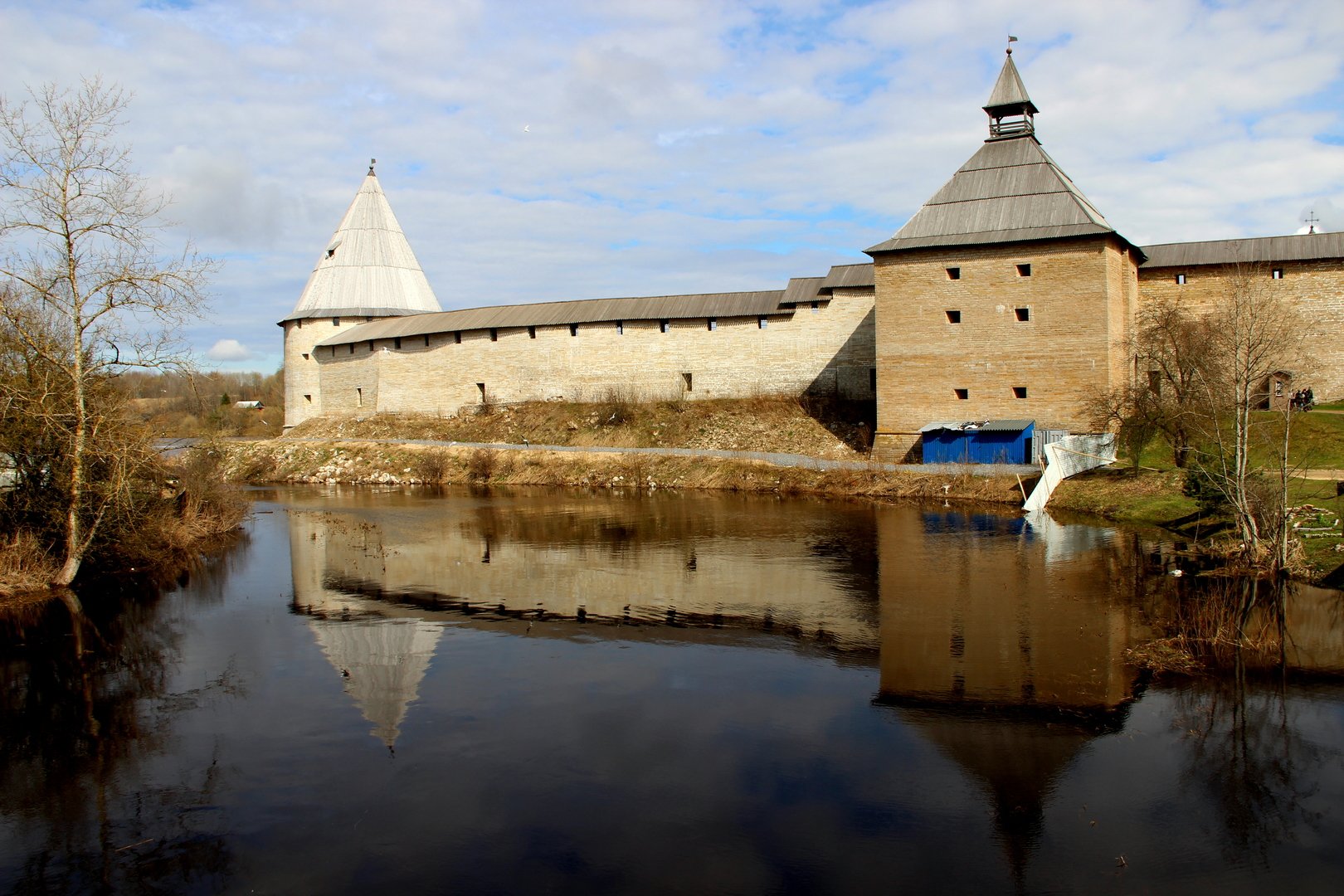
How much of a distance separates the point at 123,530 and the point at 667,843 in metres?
10.1

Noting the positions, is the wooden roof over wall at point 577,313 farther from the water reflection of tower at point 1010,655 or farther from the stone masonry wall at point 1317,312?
the water reflection of tower at point 1010,655

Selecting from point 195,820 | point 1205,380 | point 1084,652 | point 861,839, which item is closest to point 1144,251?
point 1205,380

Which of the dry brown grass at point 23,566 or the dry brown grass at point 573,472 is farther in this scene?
the dry brown grass at point 573,472

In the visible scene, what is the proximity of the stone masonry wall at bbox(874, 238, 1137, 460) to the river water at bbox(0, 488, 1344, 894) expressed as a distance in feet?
26.8

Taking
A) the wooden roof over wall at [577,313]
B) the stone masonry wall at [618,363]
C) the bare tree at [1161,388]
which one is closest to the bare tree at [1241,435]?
the bare tree at [1161,388]

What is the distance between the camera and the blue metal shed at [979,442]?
60.7 feet

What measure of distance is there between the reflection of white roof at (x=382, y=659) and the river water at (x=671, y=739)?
1.6 inches

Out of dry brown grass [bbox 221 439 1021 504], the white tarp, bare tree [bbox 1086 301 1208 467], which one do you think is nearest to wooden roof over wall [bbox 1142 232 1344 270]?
bare tree [bbox 1086 301 1208 467]

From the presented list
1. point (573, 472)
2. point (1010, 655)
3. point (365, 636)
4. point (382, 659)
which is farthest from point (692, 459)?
point (1010, 655)

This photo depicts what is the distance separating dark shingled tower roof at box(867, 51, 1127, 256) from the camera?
1927 centimetres

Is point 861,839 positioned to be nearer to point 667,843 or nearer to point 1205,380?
point 667,843

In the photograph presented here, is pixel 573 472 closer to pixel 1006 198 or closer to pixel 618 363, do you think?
pixel 618 363

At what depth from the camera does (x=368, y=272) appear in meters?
32.2

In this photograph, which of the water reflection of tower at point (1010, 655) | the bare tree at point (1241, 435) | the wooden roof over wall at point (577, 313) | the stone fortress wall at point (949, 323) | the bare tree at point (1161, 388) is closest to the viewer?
the water reflection of tower at point (1010, 655)
